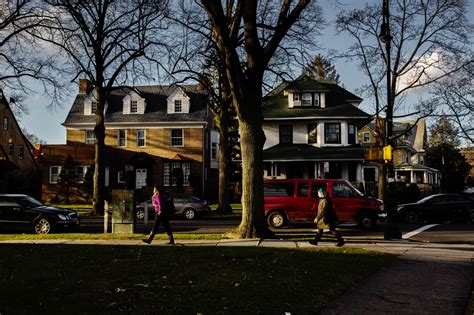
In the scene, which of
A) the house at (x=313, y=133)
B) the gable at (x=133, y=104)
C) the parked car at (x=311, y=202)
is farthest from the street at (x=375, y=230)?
the gable at (x=133, y=104)

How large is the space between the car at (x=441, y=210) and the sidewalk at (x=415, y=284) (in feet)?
31.8

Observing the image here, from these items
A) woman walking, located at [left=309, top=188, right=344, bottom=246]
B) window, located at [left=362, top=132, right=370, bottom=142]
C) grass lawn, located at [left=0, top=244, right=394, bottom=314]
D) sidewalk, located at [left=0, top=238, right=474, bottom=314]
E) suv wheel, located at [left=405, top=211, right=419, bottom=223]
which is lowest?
sidewalk, located at [left=0, top=238, right=474, bottom=314]

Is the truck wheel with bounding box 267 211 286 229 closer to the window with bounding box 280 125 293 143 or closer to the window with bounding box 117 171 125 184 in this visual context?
the window with bounding box 280 125 293 143

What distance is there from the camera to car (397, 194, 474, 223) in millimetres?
23219

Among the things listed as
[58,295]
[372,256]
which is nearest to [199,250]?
[372,256]

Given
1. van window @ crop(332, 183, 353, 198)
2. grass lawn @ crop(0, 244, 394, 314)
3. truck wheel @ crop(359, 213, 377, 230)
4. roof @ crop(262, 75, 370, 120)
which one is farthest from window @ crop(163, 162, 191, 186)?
grass lawn @ crop(0, 244, 394, 314)

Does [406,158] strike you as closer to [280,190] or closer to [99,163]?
[99,163]

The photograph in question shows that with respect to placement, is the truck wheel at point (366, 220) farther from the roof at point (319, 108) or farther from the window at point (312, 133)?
the window at point (312, 133)

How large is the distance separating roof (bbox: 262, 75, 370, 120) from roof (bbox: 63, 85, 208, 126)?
262 inches

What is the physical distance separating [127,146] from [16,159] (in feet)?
54.5

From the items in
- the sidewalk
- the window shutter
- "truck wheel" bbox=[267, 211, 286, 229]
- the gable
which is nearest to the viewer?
the sidewalk

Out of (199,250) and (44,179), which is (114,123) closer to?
(44,179)

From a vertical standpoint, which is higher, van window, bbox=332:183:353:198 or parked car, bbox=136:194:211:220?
van window, bbox=332:183:353:198

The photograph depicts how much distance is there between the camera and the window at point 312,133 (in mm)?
40125
